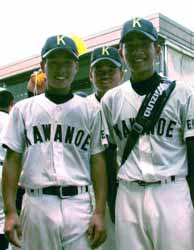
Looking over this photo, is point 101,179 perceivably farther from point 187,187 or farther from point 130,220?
point 187,187

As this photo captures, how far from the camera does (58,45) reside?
10.3ft

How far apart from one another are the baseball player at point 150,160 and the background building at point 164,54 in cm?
389

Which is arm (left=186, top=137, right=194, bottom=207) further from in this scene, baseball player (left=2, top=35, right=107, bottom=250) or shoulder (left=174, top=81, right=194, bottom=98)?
baseball player (left=2, top=35, right=107, bottom=250)

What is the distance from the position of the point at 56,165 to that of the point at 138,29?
993 mm

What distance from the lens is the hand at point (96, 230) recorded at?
2.93 metres

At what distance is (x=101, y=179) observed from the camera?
10.2ft

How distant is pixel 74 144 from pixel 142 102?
50 centimetres

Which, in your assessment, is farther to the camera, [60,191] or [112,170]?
[112,170]

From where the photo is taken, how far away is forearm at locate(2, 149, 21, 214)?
9.82 ft

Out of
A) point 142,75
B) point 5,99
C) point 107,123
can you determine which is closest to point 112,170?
point 107,123

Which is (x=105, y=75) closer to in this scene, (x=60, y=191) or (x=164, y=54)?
(x=60, y=191)

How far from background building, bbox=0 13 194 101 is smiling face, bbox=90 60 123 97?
3.09 metres

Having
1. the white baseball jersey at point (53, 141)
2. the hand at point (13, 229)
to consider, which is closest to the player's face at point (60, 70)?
the white baseball jersey at point (53, 141)

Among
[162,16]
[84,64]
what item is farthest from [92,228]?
[84,64]
